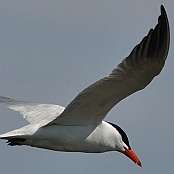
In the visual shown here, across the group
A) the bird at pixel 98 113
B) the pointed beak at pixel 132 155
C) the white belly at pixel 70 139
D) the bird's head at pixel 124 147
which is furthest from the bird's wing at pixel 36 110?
the pointed beak at pixel 132 155

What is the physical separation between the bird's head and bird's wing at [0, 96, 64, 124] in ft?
3.67

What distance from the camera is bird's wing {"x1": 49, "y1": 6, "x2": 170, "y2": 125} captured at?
45.2 feet

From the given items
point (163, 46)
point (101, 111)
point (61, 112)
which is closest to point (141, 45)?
point (163, 46)

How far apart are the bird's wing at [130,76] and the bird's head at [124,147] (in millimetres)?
811

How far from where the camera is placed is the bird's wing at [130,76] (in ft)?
45.2

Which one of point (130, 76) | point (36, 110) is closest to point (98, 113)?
point (130, 76)

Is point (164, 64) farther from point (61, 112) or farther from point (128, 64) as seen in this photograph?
point (61, 112)

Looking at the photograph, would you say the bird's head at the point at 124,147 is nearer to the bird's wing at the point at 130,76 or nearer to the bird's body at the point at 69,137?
the bird's body at the point at 69,137

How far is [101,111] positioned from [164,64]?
1636mm

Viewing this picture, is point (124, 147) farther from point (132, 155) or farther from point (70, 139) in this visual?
point (70, 139)

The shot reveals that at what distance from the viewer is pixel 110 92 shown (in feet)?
47.7

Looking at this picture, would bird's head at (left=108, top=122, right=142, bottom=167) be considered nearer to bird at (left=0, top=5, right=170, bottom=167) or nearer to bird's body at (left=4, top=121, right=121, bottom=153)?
bird at (left=0, top=5, right=170, bottom=167)

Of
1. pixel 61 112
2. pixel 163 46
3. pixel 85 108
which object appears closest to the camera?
pixel 163 46

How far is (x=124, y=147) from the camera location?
52.6 ft
